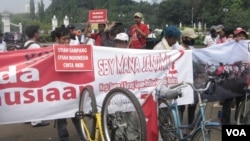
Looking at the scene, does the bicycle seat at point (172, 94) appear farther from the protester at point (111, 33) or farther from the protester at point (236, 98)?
the protester at point (111, 33)

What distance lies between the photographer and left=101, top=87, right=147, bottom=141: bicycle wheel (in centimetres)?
417

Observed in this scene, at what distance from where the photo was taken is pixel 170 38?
5625 millimetres

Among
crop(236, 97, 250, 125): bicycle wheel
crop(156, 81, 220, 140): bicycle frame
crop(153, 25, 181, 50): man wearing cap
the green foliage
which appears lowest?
crop(236, 97, 250, 125): bicycle wheel

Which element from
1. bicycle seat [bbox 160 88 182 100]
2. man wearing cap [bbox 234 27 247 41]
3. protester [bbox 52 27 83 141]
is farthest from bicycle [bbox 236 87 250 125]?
protester [bbox 52 27 83 141]

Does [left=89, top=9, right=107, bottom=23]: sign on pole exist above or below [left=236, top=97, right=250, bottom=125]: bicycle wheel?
above

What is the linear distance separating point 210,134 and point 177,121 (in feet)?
2.04

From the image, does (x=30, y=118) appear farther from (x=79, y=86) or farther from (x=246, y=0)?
(x=246, y=0)

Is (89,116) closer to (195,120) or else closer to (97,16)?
(195,120)

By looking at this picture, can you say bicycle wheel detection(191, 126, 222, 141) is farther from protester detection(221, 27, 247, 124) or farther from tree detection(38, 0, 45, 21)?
tree detection(38, 0, 45, 21)

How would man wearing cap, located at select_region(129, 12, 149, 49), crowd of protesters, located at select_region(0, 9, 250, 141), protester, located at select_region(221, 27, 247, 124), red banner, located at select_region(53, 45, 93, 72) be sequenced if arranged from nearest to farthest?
red banner, located at select_region(53, 45, 93, 72)
crowd of protesters, located at select_region(0, 9, 250, 141)
protester, located at select_region(221, 27, 247, 124)
man wearing cap, located at select_region(129, 12, 149, 49)

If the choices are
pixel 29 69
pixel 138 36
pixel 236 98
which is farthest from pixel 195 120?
pixel 138 36

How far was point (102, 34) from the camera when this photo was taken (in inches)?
314

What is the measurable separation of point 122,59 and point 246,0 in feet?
241

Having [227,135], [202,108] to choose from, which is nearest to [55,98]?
[202,108]
